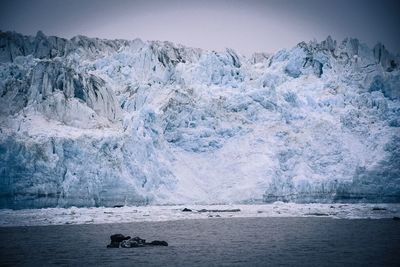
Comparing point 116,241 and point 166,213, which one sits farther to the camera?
point 166,213

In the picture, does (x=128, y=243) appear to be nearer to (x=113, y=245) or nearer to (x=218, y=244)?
(x=113, y=245)

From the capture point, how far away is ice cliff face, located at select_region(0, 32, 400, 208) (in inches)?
1790

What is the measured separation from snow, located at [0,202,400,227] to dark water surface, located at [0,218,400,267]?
0.76 meters

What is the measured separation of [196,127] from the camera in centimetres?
5866

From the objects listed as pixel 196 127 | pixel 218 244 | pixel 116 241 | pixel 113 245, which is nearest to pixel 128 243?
pixel 113 245

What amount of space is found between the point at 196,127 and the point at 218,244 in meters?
31.9

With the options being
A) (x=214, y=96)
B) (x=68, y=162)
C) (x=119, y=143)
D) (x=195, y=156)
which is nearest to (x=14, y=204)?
(x=68, y=162)

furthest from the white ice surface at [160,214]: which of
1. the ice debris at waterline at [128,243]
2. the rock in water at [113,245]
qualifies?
the rock in water at [113,245]

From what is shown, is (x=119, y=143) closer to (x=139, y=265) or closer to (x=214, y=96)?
(x=214, y=96)

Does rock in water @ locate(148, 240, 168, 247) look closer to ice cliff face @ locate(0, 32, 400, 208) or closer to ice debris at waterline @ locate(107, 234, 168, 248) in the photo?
ice debris at waterline @ locate(107, 234, 168, 248)

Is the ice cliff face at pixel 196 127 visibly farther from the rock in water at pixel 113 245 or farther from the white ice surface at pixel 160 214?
the rock in water at pixel 113 245

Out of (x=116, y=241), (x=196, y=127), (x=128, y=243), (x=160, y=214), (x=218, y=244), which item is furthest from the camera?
(x=196, y=127)

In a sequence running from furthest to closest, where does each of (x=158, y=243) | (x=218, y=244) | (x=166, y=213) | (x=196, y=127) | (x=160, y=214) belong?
(x=196, y=127) → (x=166, y=213) → (x=160, y=214) → (x=218, y=244) → (x=158, y=243)

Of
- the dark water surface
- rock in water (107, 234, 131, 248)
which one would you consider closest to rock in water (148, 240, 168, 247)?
the dark water surface
